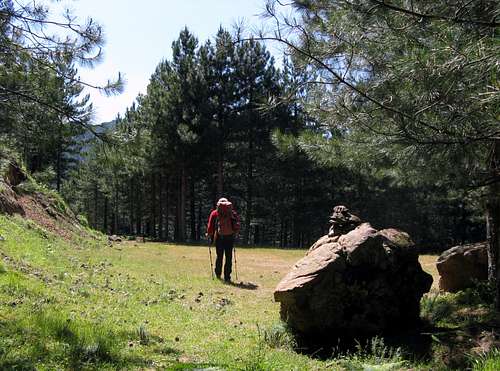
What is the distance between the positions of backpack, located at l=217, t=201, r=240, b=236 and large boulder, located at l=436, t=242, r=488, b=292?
4.87m

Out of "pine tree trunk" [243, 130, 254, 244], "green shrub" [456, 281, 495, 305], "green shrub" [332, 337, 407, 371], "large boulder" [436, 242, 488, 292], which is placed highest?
"pine tree trunk" [243, 130, 254, 244]

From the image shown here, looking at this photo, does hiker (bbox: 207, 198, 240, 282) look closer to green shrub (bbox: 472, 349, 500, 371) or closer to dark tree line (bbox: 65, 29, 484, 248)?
green shrub (bbox: 472, 349, 500, 371)

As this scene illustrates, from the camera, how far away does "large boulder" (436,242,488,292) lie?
855 cm

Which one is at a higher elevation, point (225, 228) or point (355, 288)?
point (225, 228)

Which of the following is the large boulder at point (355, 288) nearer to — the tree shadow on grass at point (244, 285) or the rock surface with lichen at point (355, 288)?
the rock surface with lichen at point (355, 288)

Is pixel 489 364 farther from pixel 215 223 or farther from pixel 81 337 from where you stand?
pixel 215 223

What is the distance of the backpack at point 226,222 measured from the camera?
11602mm

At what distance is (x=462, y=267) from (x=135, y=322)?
604cm

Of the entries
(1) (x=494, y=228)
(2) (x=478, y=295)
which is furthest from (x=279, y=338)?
(1) (x=494, y=228)

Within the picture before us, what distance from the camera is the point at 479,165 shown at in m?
6.13

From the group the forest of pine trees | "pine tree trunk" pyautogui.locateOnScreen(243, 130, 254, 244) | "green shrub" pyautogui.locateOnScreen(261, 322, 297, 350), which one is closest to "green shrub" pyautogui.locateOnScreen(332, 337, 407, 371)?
"green shrub" pyautogui.locateOnScreen(261, 322, 297, 350)

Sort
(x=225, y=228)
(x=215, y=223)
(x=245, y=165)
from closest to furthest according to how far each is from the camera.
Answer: (x=225, y=228), (x=215, y=223), (x=245, y=165)

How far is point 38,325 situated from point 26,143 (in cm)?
229

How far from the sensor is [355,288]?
645 cm
